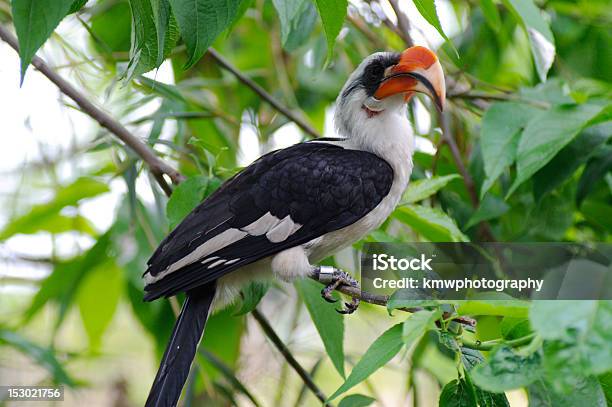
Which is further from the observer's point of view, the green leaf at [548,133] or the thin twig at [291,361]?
the thin twig at [291,361]

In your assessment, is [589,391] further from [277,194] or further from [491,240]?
[491,240]

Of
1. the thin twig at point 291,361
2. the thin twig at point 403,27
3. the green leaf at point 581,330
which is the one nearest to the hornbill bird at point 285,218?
the thin twig at point 291,361

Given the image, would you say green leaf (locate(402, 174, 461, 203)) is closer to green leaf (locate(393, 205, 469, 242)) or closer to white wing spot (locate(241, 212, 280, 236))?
green leaf (locate(393, 205, 469, 242))

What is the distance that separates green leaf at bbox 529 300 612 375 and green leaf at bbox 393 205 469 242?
0.98 metres

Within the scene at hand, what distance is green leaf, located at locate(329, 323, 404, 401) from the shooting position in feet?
3.83

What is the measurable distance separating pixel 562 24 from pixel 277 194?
4.85 feet

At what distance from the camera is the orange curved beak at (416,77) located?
193 cm

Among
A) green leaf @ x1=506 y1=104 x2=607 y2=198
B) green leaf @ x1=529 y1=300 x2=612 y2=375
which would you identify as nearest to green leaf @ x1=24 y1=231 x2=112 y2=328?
green leaf @ x1=506 y1=104 x2=607 y2=198

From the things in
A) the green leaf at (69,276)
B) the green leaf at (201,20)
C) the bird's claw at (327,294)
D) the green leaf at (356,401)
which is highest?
the green leaf at (201,20)

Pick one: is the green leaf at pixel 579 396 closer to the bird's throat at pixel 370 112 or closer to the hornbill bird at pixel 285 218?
the hornbill bird at pixel 285 218

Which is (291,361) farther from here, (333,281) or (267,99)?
(267,99)

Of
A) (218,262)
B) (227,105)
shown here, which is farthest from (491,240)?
(227,105)

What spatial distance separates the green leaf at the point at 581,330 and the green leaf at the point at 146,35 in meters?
0.64

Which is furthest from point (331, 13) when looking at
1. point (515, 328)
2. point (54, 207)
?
point (54, 207)
